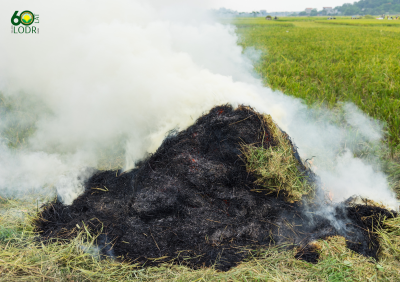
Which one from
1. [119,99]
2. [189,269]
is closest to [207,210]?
[189,269]

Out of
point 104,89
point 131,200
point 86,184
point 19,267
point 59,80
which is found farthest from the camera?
point 59,80

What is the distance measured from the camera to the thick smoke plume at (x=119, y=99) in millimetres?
3277

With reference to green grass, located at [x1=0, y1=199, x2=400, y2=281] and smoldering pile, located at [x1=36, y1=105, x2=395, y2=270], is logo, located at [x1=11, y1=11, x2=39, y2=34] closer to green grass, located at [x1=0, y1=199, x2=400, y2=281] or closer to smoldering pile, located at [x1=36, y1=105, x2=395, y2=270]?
smoldering pile, located at [x1=36, y1=105, x2=395, y2=270]

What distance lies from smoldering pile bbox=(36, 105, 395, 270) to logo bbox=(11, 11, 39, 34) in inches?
125

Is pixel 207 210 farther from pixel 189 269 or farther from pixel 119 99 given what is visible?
pixel 119 99

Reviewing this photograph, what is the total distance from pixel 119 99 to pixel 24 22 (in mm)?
Result: 2618

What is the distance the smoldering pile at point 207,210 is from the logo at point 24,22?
318cm

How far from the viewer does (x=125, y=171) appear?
3.47 meters

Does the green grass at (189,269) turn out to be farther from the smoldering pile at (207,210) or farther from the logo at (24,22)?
the logo at (24,22)

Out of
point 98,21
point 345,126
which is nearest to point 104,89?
point 98,21

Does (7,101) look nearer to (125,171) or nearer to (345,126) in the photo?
(125,171)

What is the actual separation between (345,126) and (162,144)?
385 centimetres

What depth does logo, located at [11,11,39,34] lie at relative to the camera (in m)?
4.33

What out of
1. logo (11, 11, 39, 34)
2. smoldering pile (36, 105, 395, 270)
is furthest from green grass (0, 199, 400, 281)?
logo (11, 11, 39, 34)
